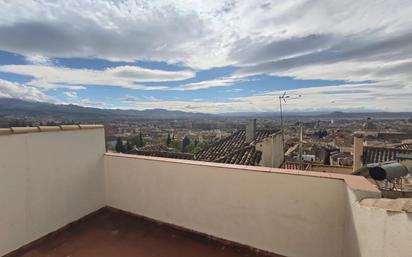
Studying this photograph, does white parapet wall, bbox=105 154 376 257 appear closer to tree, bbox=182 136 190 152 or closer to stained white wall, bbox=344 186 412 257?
stained white wall, bbox=344 186 412 257

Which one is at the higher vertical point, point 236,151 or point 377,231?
point 377,231

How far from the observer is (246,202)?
2.71m

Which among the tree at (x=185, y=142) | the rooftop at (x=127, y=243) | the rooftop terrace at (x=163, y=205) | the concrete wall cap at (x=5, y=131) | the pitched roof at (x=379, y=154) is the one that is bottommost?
the tree at (x=185, y=142)

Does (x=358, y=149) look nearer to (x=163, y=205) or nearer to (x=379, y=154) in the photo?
(x=379, y=154)

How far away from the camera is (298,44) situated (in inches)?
365

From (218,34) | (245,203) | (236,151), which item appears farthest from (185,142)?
(245,203)

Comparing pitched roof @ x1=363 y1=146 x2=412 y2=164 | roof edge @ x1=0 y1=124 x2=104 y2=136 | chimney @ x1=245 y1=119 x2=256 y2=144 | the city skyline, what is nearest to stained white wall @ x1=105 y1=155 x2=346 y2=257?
roof edge @ x1=0 y1=124 x2=104 y2=136

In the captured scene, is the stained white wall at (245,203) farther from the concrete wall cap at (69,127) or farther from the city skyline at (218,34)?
the city skyline at (218,34)

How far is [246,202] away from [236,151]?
6.85 meters

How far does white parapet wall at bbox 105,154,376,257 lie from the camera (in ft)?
7.75

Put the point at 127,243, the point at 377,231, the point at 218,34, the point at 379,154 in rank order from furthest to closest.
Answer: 1. the point at 379,154
2. the point at 218,34
3. the point at 127,243
4. the point at 377,231

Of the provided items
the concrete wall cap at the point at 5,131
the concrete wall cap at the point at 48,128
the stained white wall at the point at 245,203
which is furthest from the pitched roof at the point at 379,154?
the concrete wall cap at the point at 5,131

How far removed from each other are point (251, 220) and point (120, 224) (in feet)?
5.88

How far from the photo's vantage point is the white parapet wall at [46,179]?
2.61 meters
